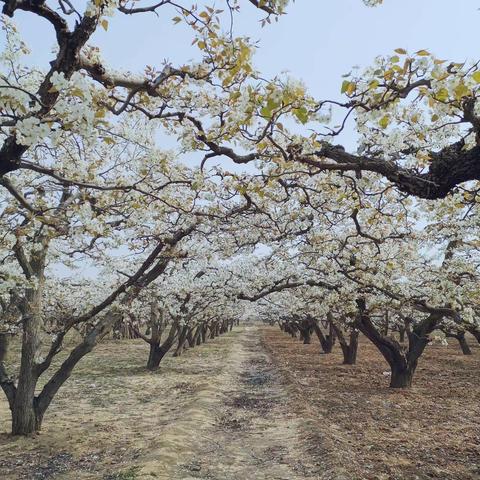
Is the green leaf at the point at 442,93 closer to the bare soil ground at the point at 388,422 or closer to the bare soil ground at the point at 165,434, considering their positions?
the bare soil ground at the point at 388,422

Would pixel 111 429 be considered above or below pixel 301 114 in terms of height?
below

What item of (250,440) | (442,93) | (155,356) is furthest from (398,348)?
(442,93)

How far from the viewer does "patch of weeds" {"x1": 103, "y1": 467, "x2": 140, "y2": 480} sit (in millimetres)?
7219

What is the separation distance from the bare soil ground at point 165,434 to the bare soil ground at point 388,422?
2.07 ft

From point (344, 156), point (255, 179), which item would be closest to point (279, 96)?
point (344, 156)

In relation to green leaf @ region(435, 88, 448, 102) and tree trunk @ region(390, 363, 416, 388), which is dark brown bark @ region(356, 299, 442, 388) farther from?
green leaf @ region(435, 88, 448, 102)

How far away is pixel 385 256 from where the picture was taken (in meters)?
13.1

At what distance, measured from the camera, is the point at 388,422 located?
11148mm

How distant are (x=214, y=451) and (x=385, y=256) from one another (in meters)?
7.46

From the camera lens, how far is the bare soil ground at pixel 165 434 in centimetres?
795

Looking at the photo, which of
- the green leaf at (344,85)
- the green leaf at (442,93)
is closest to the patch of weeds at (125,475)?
the green leaf at (344,85)

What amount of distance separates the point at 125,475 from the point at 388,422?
692 cm

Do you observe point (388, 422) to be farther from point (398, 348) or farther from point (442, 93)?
point (442, 93)

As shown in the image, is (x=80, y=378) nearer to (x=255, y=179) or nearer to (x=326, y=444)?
(x=326, y=444)
